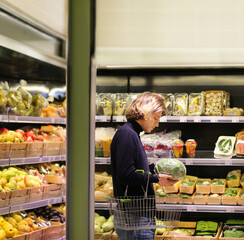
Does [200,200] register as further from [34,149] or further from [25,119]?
[25,119]

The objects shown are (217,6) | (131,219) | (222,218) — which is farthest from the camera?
(222,218)

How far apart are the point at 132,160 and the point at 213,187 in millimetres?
1506

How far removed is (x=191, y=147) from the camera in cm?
345

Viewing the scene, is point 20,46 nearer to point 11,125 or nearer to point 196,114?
point 11,125

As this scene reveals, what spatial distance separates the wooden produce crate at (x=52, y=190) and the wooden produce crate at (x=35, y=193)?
7 centimetres

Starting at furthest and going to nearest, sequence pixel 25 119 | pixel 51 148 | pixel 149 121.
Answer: pixel 51 148 → pixel 25 119 → pixel 149 121

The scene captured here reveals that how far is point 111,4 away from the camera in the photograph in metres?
2.94

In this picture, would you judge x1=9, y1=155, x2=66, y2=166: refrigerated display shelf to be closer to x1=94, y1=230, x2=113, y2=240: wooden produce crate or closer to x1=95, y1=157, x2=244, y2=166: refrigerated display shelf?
x1=94, y1=230, x2=113, y2=240: wooden produce crate

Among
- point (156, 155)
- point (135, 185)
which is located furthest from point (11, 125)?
point (135, 185)

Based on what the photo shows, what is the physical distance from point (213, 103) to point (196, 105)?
15 centimetres

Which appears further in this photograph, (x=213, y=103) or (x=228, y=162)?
(x=213, y=103)

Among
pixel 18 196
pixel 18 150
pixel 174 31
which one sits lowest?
pixel 18 196

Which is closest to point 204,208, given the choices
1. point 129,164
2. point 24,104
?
point 129,164

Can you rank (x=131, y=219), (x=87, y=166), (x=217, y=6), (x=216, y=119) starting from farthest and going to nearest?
1. (x=216, y=119)
2. (x=217, y=6)
3. (x=131, y=219)
4. (x=87, y=166)
